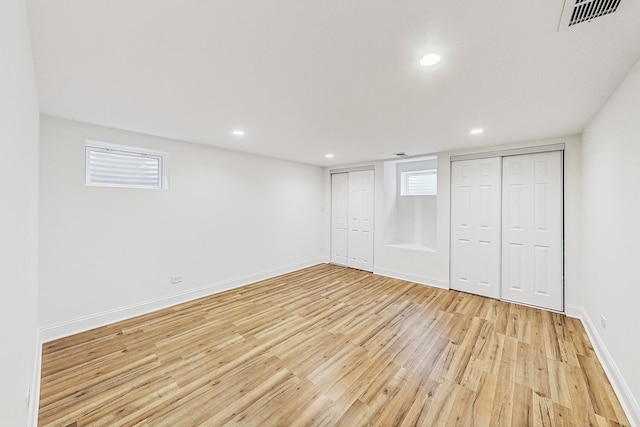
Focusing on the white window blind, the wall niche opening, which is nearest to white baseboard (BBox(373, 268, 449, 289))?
the wall niche opening

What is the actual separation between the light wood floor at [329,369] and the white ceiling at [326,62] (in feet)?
7.61

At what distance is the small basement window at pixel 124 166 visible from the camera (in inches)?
118

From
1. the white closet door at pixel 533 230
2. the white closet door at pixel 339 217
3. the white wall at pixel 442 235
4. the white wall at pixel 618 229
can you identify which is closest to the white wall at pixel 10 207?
the white wall at pixel 618 229

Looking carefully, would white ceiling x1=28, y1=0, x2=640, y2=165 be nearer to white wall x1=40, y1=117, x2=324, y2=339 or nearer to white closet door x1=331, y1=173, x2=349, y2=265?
white wall x1=40, y1=117, x2=324, y2=339

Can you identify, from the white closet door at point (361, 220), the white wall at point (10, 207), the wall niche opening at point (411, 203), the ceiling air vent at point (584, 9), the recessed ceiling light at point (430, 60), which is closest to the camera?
the white wall at point (10, 207)

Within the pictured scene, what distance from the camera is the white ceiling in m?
1.24

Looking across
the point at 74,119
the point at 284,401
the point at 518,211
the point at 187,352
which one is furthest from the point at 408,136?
the point at 74,119

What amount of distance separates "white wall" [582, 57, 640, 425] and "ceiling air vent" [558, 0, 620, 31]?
2.69ft

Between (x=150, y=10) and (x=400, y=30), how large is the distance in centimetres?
123

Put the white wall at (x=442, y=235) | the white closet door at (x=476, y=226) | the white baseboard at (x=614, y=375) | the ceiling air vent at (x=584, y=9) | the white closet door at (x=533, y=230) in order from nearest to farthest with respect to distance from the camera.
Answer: the ceiling air vent at (x=584, y=9) < the white baseboard at (x=614, y=375) < the white wall at (x=442, y=235) < the white closet door at (x=533, y=230) < the white closet door at (x=476, y=226)

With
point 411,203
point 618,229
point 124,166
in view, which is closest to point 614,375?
point 618,229

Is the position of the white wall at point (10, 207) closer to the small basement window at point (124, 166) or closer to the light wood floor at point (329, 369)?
the light wood floor at point (329, 369)

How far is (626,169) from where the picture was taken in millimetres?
1841

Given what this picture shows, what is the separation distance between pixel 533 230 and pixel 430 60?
3.22 metres
